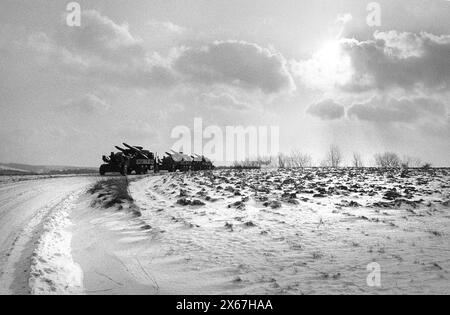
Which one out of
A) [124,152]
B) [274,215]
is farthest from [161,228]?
[124,152]

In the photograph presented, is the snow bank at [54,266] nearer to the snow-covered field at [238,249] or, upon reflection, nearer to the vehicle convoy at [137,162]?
the snow-covered field at [238,249]

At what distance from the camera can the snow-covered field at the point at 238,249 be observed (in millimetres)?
3705

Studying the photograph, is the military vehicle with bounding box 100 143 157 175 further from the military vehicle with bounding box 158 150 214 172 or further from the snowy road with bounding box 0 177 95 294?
the snowy road with bounding box 0 177 95 294

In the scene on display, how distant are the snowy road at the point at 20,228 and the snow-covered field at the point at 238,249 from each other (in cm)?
4

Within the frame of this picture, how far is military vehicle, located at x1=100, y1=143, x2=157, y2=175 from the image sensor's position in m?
25.0

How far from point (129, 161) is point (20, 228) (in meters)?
20.8

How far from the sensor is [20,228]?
6480 mm

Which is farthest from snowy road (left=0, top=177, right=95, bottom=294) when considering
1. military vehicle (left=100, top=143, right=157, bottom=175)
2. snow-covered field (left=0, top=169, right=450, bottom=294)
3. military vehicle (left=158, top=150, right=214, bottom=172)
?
military vehicle (left=158, top=150, right=214, bottom=172)

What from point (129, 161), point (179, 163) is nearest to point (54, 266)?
point (129, 161)

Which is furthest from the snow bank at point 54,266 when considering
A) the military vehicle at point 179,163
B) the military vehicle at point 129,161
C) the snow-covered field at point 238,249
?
the military vehicle at point 179,163

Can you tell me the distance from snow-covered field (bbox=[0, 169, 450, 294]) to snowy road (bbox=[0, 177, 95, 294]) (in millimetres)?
42

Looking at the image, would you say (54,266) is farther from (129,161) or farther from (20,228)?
(129,161)

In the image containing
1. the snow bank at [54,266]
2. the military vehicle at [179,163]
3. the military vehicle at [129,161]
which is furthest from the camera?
the military vehicle at [179,163]

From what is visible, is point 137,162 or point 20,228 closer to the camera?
point 20,228
